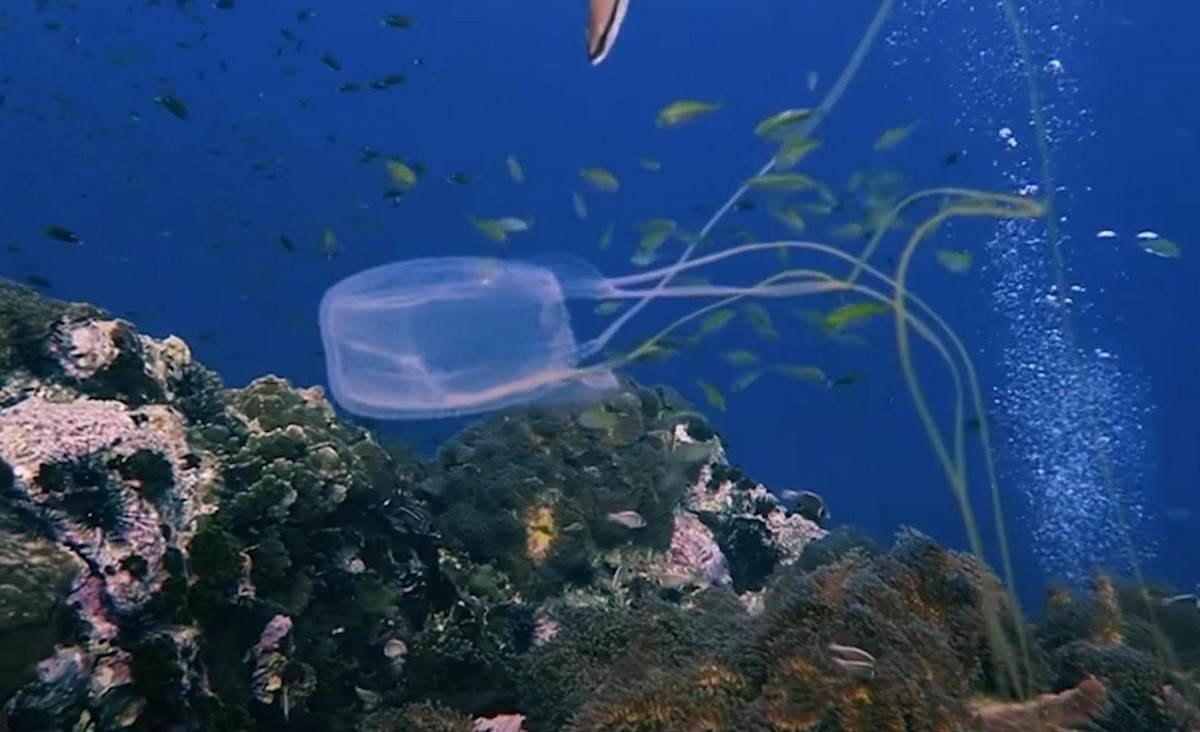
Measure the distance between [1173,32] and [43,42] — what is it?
4550 centimetres

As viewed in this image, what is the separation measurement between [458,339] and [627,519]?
2462mm

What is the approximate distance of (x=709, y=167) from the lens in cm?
4978

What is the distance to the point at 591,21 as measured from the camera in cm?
294

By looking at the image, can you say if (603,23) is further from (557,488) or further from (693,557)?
(693,557)

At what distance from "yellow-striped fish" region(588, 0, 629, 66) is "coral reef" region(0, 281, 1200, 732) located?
2.23 meters

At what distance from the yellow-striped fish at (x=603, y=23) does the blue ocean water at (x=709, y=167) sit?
30.0 metres

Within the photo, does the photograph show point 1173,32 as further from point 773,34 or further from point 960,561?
point 960,561

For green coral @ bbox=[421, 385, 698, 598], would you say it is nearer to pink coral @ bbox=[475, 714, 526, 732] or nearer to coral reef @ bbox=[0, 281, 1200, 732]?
coral reef @ bbox=[0, 281, 1200, 732]

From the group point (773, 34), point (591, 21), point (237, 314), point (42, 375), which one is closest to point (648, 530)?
point (42, 375)

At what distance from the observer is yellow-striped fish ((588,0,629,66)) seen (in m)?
2.89

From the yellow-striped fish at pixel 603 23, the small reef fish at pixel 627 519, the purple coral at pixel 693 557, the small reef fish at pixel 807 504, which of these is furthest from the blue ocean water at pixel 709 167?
the yellow-striped fish at pixel 603 23

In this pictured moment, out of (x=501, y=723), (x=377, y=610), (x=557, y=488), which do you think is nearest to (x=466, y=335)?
(x=377, y=610)

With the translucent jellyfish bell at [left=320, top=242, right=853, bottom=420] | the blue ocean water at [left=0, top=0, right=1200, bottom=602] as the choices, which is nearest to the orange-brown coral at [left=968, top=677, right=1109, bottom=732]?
the translucent jellyfish bell at [left=320, top=242, right=853, bottom=420]

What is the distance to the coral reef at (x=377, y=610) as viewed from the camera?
350cm
